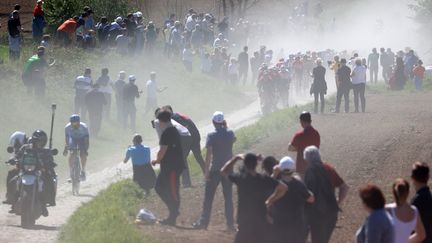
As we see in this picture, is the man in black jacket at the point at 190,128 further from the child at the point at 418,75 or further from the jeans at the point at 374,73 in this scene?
the jeans at the point at 374,73

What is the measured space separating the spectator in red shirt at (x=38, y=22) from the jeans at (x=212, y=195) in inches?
827

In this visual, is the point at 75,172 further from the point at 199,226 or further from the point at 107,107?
the point at 107,107

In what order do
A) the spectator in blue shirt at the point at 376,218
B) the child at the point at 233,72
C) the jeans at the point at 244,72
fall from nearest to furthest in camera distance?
the spectator in blue shirt at the point at 376,218 → the child at the point at 233,72 → the jeans at the point at 244,72

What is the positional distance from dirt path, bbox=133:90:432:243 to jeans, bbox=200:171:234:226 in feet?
0.76

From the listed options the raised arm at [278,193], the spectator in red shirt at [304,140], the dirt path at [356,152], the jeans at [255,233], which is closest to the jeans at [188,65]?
the dirt path at [356,152]

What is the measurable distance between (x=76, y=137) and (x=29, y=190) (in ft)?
16.2

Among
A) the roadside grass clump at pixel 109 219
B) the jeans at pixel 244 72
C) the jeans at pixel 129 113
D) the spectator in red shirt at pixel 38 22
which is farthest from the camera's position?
the jeans at pixel 244 72

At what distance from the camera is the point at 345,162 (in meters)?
23.9

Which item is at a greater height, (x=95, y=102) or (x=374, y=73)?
(x=374, y=73)

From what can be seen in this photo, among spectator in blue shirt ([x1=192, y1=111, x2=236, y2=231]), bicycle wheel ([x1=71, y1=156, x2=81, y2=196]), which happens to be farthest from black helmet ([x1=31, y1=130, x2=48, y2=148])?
bicycle wheel ([x1=71, y1=156, x2=81, y2=196])

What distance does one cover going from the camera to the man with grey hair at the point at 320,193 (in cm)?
1414

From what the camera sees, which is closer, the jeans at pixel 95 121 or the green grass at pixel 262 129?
the green grass at pixel 262 129

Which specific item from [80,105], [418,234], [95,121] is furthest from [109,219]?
[80,105]

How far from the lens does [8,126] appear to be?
29781 millimetres
